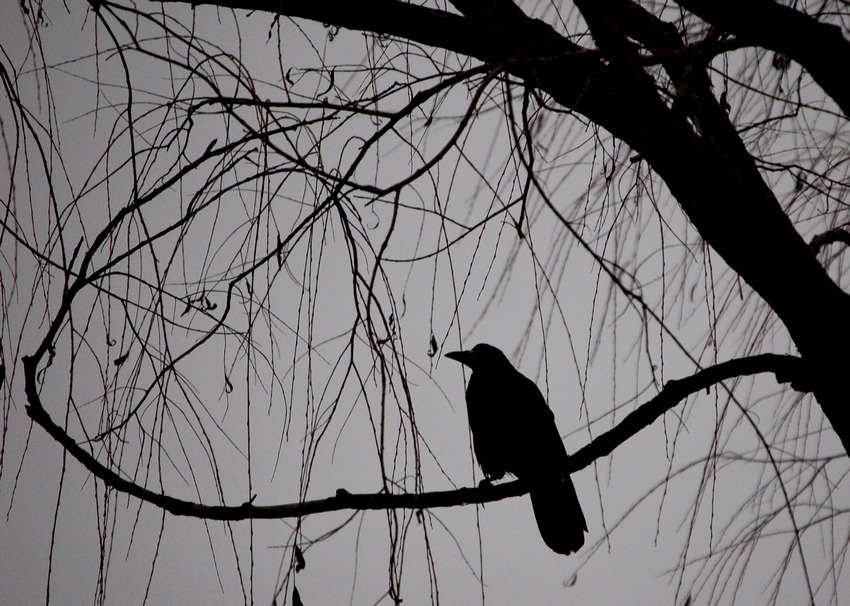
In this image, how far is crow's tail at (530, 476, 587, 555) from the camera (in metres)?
3.17

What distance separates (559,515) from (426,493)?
60.8 inches

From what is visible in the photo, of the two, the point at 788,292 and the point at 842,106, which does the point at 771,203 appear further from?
the point at 842,106

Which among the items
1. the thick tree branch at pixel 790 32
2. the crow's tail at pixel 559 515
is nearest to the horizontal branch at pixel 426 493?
the thick tree branch at pixel 790 32

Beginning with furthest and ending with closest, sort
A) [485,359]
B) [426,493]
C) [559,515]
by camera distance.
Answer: [485,359]
[559,515]
[426,493]

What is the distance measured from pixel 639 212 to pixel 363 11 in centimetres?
102

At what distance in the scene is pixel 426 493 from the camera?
183 centimetres

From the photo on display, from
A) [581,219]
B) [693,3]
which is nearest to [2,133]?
[693,3]

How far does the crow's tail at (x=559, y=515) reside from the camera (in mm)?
3166

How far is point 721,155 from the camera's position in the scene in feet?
6.01

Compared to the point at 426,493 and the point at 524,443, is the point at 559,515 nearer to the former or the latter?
the point at 524,443

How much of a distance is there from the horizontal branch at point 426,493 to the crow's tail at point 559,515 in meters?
1.23

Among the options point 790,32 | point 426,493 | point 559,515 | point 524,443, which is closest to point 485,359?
point 524,443

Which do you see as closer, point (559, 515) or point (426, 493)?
point (426, 493)

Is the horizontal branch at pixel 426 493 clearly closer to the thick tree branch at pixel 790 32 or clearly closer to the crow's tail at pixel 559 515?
the thick tree branch at pixel 790 32
